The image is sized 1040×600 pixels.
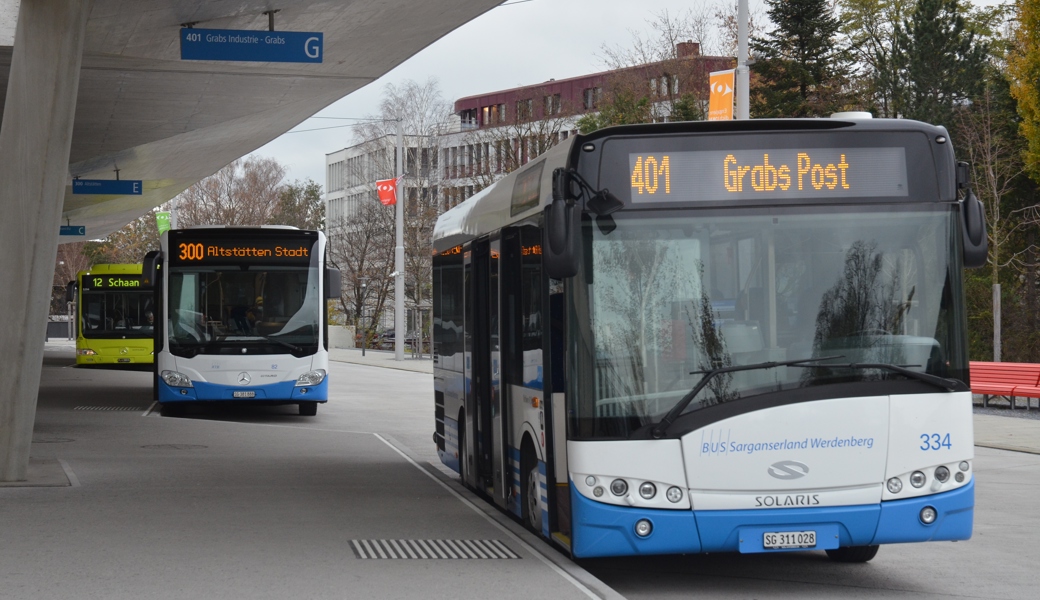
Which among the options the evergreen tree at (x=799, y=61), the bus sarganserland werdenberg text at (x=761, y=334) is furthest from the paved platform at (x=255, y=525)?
the evergreen tree at (x=799, y=61)

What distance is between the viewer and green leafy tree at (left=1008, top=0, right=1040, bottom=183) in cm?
3544

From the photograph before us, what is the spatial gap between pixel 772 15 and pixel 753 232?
41.6 metres

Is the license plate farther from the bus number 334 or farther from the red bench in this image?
the red bench

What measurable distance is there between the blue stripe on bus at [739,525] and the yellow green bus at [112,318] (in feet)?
111

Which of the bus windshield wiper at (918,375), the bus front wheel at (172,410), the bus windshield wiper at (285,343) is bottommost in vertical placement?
the bus front wheel at (172,410)

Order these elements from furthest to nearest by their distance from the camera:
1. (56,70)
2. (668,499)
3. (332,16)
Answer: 1. (332,16)
2. (56,70)
3. (668,499)

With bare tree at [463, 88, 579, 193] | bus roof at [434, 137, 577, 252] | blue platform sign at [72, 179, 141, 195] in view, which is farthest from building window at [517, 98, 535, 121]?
bus roof at [434, 137, 577, 252]

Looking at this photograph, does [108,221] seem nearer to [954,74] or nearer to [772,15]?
[772,15]

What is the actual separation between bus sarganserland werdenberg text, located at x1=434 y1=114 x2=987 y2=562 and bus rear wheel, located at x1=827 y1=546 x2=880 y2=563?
4.38ft

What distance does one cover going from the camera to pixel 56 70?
12.8 metres

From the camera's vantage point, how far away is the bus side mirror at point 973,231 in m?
7.95

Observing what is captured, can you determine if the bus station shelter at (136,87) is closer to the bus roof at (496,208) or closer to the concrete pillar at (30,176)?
the concrete pillar at (30,176)

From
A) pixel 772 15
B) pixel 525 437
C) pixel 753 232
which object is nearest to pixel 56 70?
pixel 525 437

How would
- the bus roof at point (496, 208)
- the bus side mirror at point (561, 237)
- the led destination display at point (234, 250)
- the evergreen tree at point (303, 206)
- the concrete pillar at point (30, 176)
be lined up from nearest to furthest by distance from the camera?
the bus side mirror at point (561, 237) < the bus roof at point (496, 208) < the concrete pillar at point (30, 176) < the led destination display at point (234, 250) < the evergreen tree at point (303, 206)
